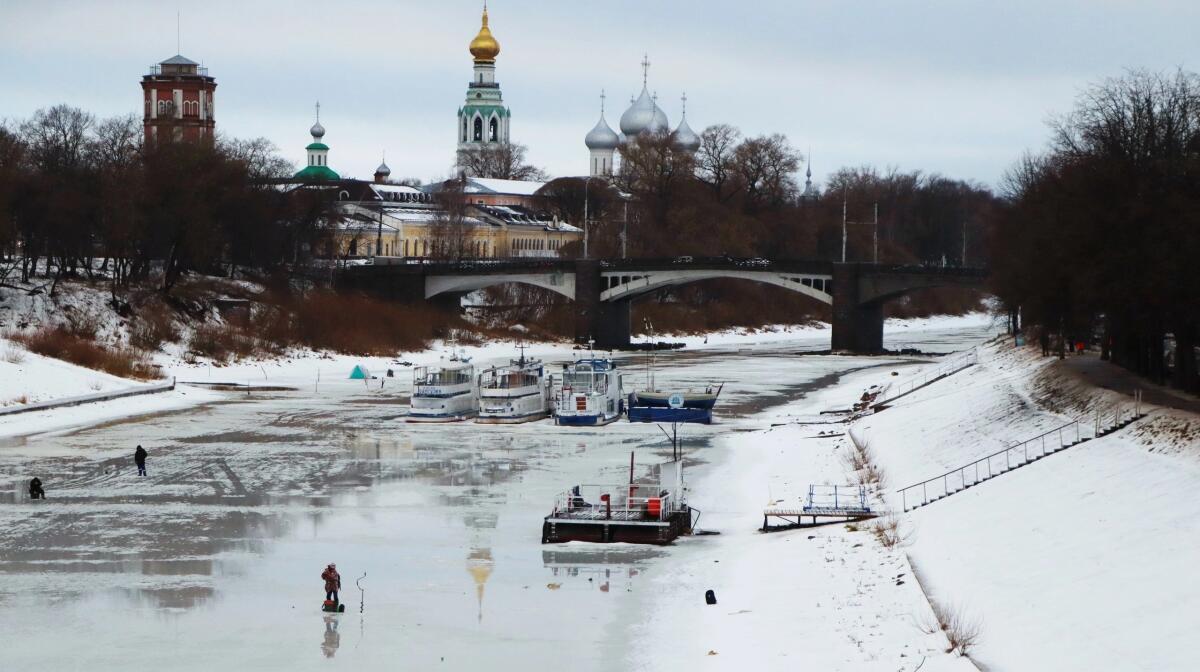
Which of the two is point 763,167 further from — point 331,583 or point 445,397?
point 331,583

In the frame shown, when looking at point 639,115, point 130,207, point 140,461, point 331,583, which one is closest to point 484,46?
point 639,115

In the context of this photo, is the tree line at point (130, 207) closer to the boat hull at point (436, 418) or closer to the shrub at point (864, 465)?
the boat hull at point (436, 418)

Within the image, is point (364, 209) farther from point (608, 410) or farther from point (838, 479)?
point (838, 479)

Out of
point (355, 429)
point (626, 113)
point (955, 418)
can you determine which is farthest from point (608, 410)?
point (626, 113)

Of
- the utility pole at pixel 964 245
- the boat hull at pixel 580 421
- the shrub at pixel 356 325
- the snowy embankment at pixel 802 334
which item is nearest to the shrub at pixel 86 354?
the shrub at pixel 356 325

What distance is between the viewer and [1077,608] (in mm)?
24750

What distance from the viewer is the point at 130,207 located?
84125 millimetres

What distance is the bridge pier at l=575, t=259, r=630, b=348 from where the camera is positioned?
107375 mm

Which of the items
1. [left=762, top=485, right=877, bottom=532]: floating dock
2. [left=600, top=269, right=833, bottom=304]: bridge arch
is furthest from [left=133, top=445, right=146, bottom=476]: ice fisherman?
[left=600, top=269, right=833, bottom=304]: bridge arch

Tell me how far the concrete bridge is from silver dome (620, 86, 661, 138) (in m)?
82.4

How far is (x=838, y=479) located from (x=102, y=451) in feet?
69.7

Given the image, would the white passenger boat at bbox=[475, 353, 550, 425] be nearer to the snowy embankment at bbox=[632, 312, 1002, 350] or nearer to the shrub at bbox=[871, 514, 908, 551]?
the shrub at bbox=[871, 514, 908, 551]

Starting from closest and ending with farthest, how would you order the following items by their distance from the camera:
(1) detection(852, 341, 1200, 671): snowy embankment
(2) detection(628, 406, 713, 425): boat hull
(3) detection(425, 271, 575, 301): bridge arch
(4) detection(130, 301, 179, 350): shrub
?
(1) detection(852, 341, 1200, 671): snowy embankment → (2) detection(628, 406, 713, 425): boat hull → (4) detection(130, 301, 179, 350): shrub → (3) detection(425, 271, 575, 301): bridge arch

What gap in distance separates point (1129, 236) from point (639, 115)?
507ft
